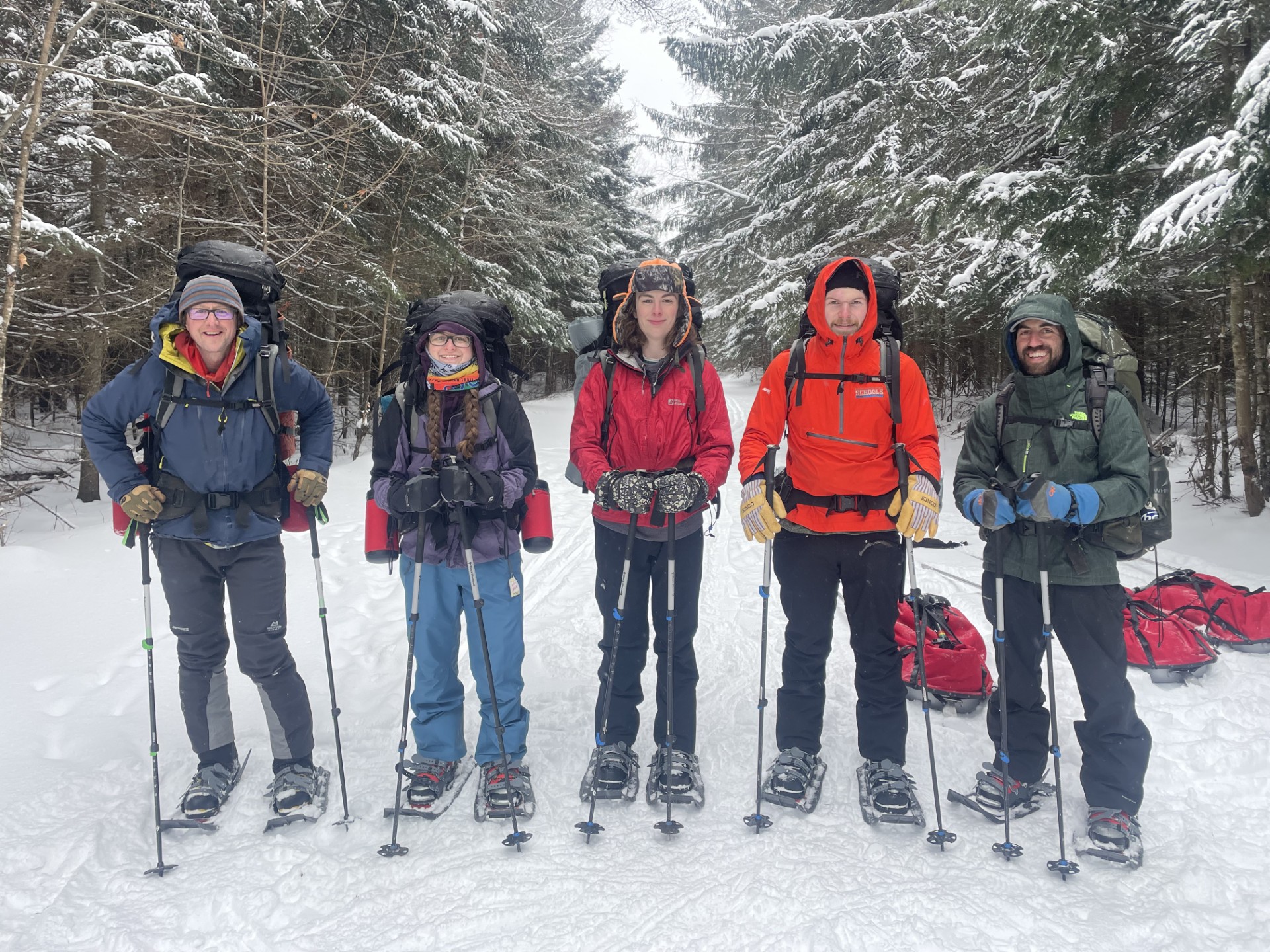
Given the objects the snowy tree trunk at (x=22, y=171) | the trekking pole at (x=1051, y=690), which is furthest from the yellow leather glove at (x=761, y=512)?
the snowy tree trunk at (x=22, y=171)

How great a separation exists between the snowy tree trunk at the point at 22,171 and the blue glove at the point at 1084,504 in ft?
21.4

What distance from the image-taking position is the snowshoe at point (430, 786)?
10.6 feet

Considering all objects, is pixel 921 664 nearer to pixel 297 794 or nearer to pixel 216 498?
pixel 297 794

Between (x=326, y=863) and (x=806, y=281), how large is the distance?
349 cm

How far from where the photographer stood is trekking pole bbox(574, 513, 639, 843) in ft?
10.1

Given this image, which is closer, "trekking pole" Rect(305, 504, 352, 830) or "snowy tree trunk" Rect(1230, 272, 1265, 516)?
"trekking pole" Rect(305, 504, 352, 830)

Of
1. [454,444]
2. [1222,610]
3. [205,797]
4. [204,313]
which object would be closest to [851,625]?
[454,444]

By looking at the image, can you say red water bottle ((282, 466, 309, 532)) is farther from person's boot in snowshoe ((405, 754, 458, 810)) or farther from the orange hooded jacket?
the orange hooded jacket

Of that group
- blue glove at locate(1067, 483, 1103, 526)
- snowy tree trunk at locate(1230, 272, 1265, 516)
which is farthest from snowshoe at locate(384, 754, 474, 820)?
snowy tree trunk at locate(1230, 272, 1265, 516)

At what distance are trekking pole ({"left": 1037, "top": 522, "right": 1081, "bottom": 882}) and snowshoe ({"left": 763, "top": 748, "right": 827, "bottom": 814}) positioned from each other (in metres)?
0.99

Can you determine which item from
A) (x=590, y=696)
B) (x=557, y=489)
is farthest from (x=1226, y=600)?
(x=557, y=489)

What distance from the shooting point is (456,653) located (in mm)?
3531

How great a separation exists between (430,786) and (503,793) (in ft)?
1.24

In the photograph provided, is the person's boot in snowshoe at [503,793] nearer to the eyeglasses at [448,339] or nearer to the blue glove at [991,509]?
the eyeglasses at [448,339]
